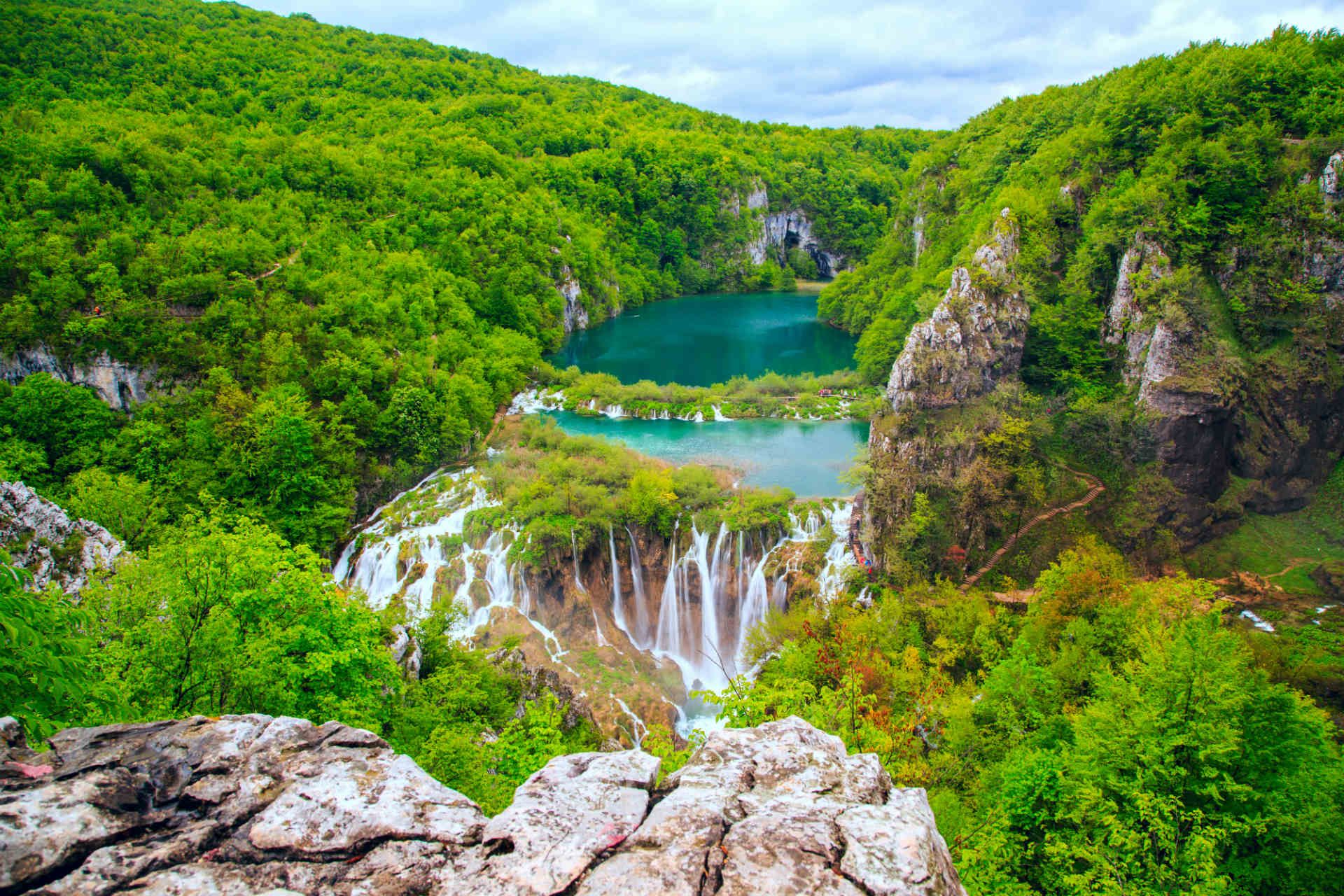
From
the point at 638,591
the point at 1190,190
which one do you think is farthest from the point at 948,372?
the point at 638,591

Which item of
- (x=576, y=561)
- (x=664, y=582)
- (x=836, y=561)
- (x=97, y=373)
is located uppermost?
(x=97, y=373)

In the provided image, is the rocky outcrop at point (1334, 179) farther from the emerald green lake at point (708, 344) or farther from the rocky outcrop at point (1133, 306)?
the emerald green lake at point (708, 344)

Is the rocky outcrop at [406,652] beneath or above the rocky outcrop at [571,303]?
beneath

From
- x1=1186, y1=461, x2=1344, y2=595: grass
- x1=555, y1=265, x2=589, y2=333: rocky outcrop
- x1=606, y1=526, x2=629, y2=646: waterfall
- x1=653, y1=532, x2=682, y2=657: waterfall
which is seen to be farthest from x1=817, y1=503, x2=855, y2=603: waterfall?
x1=555, y1=265, x2=589, y2=333: rocky outcrop

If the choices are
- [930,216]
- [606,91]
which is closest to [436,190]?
[930,216]

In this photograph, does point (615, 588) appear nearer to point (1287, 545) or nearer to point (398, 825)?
point (398, 825)

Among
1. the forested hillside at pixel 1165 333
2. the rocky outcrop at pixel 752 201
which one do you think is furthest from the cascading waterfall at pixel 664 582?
the rocky outcrop at pixel 752 201
